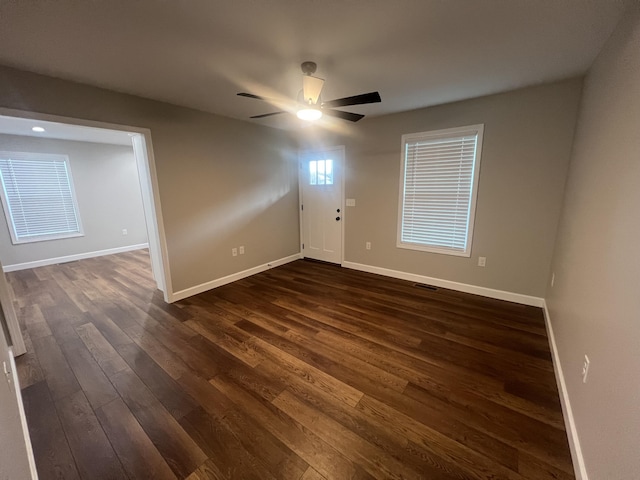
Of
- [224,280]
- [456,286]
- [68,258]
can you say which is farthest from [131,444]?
[68,258]

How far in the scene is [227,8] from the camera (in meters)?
1.49

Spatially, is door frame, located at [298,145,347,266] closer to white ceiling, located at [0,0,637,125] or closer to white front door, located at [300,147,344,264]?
white front door, located at [300,147,344,264]

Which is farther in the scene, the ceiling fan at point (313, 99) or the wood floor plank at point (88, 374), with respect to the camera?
the ceiling fan at point (313, 99)

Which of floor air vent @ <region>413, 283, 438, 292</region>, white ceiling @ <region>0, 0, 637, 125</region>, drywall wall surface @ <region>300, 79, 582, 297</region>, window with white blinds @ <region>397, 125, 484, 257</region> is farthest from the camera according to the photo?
floor air vent @ <region>413, 283, 438, 292</region>

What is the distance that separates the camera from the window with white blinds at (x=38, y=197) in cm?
449

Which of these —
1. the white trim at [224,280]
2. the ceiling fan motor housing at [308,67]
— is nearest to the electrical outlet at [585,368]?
the ceiling fan motor housing at [308,67]

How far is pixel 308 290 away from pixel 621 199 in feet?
9.96

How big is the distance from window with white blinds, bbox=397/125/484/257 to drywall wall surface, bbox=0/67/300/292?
2.22 meters

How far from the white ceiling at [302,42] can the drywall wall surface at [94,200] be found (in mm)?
3760

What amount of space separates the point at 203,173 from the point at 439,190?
3.24 metres

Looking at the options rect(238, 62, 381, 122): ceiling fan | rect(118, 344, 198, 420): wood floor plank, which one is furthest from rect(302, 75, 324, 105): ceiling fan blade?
rect(118, 344, 198, 420): wood floor plank

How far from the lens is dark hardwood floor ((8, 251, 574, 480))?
138 centimetres

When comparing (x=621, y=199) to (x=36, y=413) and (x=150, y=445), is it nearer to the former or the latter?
(x=150, y=445)

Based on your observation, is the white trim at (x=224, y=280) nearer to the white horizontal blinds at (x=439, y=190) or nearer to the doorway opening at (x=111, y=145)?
the doorway opening at (x=111, y=145)
